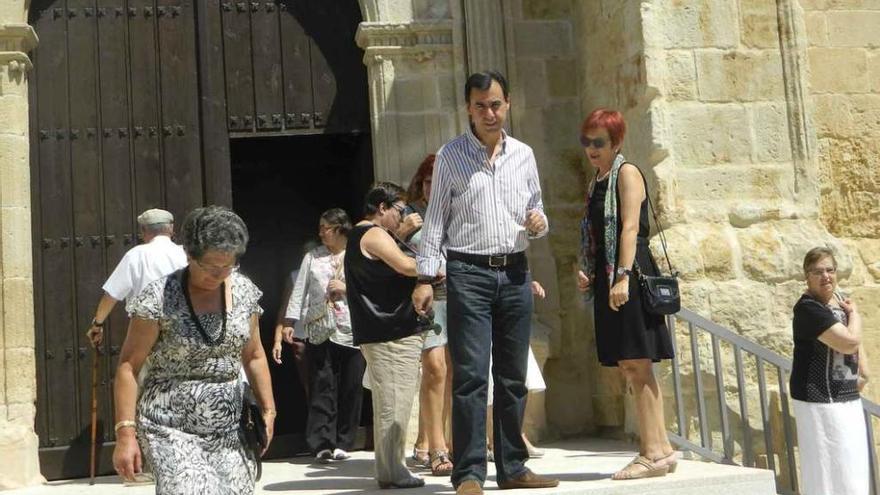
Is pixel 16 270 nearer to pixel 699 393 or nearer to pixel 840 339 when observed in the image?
pixel 699 393

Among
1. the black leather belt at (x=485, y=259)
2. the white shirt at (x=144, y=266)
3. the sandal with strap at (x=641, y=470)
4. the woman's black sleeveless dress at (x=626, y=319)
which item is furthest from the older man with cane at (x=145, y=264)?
the sandal with strap at (x=641, y=470)

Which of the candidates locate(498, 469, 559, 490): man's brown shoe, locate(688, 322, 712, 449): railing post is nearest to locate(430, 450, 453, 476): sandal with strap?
locate(498, 469, 559, 490): man's brown shoe

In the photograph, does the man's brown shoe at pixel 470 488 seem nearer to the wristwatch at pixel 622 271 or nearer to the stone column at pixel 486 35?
the wristwatch at pixel 622 271

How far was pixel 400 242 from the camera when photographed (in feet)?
18.5

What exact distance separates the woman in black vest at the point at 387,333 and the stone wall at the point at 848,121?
3.36 meters

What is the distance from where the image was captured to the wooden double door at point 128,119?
7309 mm

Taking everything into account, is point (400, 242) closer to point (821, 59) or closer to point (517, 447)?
point (517, 447)

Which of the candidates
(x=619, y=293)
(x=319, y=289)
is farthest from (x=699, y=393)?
(x=319, y=289)

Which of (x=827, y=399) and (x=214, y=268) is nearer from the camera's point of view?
(x=214, y=268)

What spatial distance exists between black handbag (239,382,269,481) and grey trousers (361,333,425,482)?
1.56m

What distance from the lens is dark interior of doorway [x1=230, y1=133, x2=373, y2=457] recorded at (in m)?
10.3

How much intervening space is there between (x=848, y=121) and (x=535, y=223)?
3619 mm

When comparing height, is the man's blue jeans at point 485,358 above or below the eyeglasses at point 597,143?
below

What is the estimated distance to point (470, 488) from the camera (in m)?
4.70
